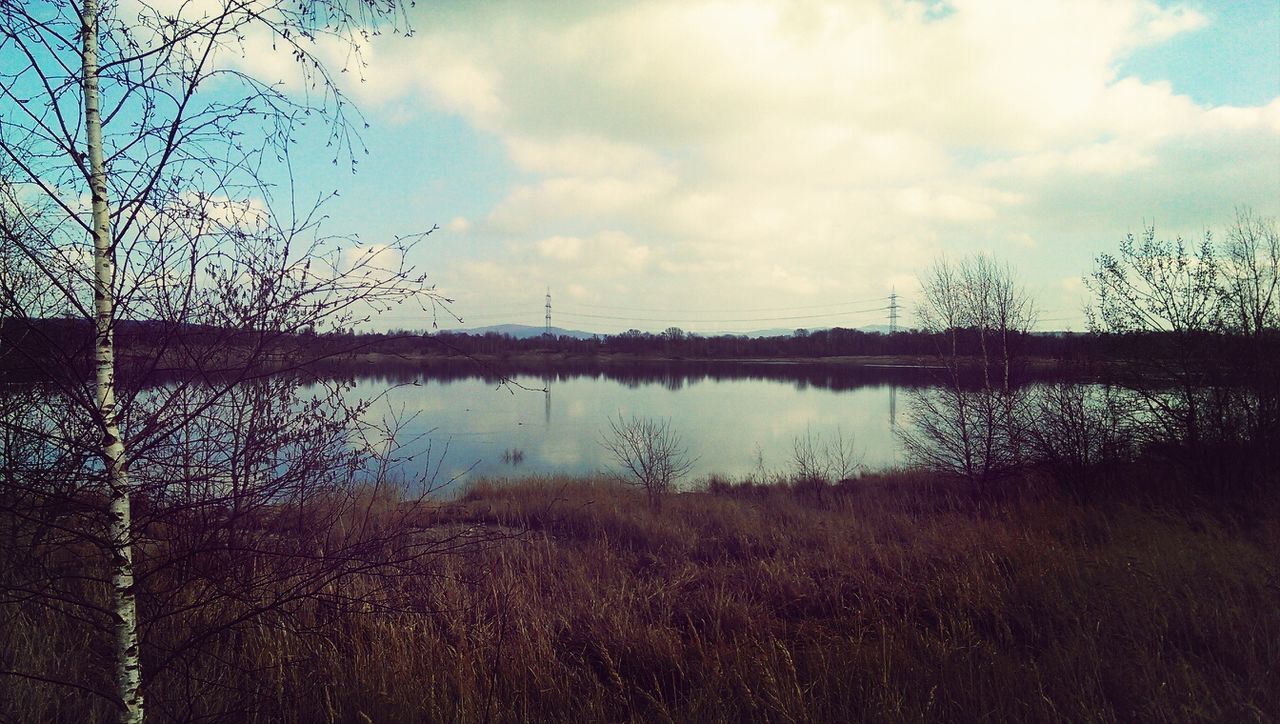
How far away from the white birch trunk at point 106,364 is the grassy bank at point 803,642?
27.8 inches

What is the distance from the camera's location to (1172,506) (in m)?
7.84

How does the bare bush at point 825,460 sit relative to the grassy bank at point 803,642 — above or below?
below

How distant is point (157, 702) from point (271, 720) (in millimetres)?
550

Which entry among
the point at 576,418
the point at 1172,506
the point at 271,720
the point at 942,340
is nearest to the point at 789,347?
the point at 576,418

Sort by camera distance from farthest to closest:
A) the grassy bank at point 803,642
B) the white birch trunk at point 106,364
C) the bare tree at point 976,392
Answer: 1. the bare tree at point 976,392
2. the grassy bank at point 803,642
3. the white birch trunk at point 106,364

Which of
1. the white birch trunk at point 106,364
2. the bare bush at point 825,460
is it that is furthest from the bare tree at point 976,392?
the white birch trunk at point 106,364

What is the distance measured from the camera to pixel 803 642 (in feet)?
14.8

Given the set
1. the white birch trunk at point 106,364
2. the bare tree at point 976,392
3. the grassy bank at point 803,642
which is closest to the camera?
the white birch trunk at point 106,364

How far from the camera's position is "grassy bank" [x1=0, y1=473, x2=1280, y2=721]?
3.06 meters

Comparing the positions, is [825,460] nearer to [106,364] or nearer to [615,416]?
[615,416]

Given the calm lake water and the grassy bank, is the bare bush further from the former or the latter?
the grassy bank

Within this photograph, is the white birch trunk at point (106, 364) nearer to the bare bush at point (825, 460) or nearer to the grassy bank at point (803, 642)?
the grassy bank at point (803, 642)

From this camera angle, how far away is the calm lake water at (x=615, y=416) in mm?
19969

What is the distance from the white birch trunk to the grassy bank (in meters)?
0.71
